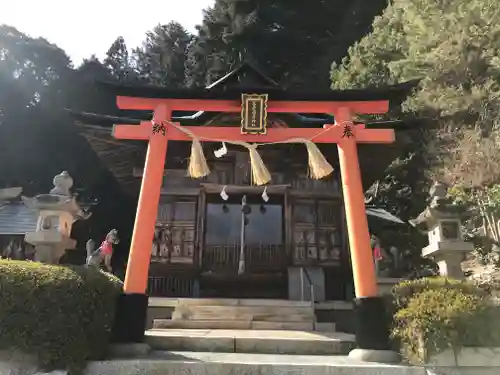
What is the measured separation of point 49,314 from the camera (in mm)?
5133

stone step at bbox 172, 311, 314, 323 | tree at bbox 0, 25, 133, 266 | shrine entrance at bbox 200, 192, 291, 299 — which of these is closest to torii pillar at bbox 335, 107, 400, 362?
stone step at bbox 172, 311, 314, 323

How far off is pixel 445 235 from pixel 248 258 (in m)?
5.96

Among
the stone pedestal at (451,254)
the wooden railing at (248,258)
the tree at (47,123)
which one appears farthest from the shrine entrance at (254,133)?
the tree at (47,123)

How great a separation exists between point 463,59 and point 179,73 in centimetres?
2132

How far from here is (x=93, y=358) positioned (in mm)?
5496

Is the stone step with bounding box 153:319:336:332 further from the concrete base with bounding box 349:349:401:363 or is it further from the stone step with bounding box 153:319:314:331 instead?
the concrete base with bounding box 349:349:401:363

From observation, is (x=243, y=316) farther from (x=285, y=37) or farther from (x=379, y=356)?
(x=285, y=37)

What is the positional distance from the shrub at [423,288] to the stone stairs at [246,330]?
4.29 feet

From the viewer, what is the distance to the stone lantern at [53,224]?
25.3ft

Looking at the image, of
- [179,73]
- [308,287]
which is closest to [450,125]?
[308,287]

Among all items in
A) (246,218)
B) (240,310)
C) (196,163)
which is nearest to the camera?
(196,163)

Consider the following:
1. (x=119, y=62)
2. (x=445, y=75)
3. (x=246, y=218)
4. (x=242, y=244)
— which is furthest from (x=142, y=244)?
(x=119, y=62)

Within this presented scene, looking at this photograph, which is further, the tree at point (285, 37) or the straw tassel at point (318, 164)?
the tree at point (285, 37)

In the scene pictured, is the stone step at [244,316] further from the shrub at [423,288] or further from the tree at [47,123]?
the tree at [47,123]
